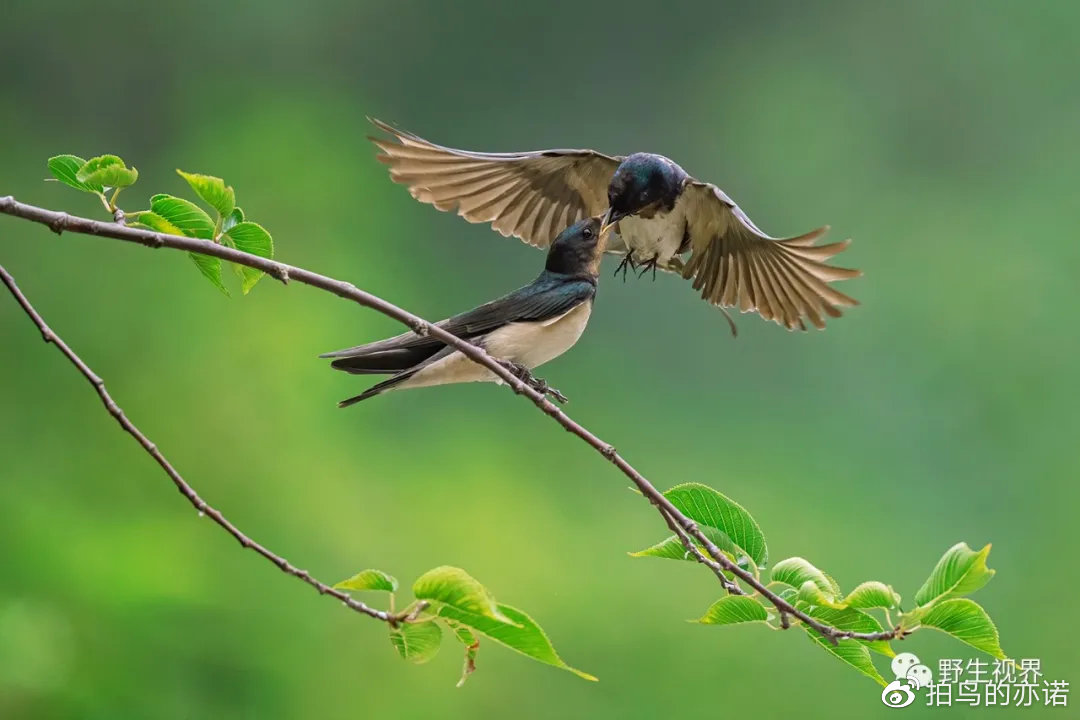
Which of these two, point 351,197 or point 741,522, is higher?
point 351,197

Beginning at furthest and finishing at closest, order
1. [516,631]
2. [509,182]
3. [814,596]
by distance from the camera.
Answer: [509,182] < [814,596] < [516,631]

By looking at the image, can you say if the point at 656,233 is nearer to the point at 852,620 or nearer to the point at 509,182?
the point at 509,182

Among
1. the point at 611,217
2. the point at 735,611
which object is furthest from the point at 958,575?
the point at 611,217

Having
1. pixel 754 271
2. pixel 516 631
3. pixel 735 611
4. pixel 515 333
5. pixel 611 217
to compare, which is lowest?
pixel 516 631

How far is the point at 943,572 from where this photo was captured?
82 cm

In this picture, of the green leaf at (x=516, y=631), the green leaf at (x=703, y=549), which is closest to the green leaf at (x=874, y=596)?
the green leaf at (x=703, y=549)

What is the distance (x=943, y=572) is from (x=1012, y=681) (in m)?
1.65

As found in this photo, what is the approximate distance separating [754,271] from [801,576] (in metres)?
0.60

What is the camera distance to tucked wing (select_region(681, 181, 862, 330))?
4.36ft

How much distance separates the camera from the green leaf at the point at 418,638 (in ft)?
2.63

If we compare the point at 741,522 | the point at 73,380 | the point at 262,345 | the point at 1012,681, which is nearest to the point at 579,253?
the point at 741,522

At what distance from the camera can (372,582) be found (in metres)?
0.77

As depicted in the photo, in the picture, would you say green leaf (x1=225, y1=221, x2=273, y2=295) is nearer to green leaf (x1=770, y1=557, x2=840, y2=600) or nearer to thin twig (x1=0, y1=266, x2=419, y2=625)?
thin twig (x1=0, y1=266, x2=419, y2=625)

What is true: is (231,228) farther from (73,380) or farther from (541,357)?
(73,380)
